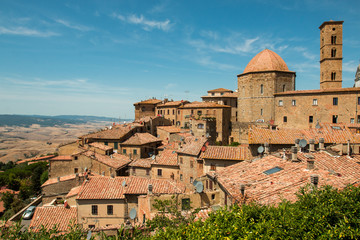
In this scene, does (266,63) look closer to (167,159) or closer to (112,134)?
(167,159)

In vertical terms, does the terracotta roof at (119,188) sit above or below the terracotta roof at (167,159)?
below

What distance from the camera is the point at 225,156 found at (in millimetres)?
24812

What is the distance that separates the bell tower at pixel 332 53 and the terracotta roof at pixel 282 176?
38.4 meters

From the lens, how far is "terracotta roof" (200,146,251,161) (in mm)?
24345

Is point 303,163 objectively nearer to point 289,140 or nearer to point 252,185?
point 252,185

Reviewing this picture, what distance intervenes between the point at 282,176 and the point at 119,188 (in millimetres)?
17090

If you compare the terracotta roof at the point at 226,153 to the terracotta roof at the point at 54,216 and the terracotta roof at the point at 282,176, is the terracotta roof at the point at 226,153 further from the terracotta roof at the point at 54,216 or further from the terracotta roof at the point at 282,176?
the terracotta roof at the point at 54,216

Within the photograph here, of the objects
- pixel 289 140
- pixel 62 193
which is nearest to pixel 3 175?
pixel 62 193

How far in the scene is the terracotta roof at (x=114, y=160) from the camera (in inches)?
1399

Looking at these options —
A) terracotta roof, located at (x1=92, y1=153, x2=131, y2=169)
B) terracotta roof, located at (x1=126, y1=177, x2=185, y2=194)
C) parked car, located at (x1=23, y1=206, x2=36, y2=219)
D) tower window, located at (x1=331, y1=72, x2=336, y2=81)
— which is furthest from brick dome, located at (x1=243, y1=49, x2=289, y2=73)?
parked car, located at (x1=23, y1=206, x2=36, y2=219)

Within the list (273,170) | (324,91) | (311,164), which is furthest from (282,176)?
(324,91)

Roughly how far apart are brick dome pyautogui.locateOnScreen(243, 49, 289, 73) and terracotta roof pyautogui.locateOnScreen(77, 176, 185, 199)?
34.1 meters

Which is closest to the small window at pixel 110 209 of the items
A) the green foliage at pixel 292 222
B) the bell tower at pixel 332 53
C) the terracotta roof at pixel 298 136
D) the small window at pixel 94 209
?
the small window at pixel 94 209

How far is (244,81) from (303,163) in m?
37.7
